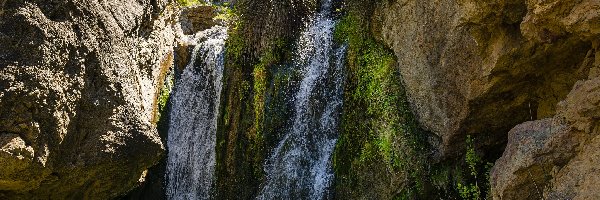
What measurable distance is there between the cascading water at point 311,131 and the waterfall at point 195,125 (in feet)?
6.79

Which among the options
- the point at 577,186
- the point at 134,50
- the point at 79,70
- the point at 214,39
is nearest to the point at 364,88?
the point at 134,50

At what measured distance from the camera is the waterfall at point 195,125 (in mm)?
10195

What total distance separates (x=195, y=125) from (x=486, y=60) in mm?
6776

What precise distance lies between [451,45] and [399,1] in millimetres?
1371

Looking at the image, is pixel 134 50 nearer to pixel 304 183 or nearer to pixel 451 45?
pixel 304 183

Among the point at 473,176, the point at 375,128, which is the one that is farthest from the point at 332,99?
the point at 473,176

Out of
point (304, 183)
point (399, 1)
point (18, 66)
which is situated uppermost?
point (18, 66)

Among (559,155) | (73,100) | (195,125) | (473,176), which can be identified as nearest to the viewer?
(559,155)

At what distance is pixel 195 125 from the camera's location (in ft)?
35.3

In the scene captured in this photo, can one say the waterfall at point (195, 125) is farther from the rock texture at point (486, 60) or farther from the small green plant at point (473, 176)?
the small green plant at point (473, 176)

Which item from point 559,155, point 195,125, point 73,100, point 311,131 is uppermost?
point 73,100

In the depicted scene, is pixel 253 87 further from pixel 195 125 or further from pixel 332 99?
pixel 195 125

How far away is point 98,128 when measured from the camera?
635 cm

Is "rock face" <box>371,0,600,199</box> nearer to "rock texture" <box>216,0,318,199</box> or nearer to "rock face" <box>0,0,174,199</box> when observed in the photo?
"rock texture" <box>216,0,318,199</box>
